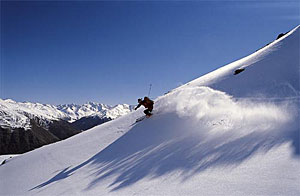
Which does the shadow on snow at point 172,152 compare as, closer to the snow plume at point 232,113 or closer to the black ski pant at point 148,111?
the snow plume at point 232,113

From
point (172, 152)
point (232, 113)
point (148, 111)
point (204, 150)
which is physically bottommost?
point (204, 150)

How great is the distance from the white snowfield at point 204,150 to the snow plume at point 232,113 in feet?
0.14

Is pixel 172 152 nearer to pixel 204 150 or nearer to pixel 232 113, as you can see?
pixel 204 150

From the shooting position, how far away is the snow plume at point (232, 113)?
30.0 feet

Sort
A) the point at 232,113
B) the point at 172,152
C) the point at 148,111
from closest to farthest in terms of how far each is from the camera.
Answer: the point at 172,152, the point at 232,113, the point at 148,111

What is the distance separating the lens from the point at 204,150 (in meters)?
8.90

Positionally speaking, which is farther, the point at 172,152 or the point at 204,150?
the point at 172,152

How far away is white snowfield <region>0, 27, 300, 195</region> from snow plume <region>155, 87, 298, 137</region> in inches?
1.7

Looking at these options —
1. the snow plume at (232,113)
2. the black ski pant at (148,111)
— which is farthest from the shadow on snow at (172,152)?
the black ski pant at (148,111)

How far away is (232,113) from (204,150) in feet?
12.5

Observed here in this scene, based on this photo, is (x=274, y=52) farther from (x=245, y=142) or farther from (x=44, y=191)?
(x=44, y=191)

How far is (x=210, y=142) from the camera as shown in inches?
371

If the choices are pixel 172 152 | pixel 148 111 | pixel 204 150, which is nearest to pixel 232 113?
pixel 204 150

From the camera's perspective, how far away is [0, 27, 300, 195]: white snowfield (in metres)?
6.70
